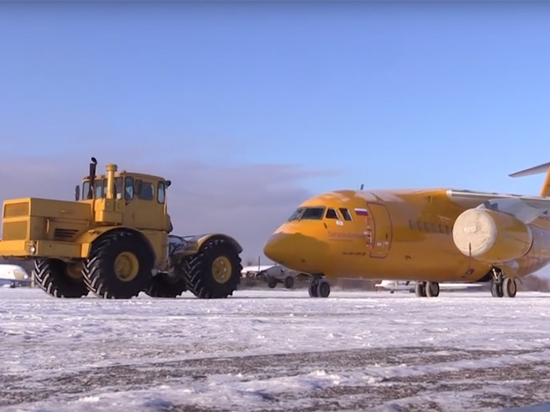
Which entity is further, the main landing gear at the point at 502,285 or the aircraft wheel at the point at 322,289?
the main landing gear at the point at 502,285

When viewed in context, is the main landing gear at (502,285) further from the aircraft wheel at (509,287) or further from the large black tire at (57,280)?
the large black tire at (57,280)

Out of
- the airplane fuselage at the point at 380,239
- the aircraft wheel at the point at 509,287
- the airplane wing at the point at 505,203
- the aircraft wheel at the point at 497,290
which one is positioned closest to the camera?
the airplane fuselage at the point at 380,239

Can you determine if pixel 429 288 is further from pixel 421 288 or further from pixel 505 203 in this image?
pixel 505 203

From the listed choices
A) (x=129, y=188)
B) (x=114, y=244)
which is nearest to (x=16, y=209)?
(x=114, y=244)

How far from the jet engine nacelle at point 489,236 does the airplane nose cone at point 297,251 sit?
13.6ft

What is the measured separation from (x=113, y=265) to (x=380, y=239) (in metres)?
8.35

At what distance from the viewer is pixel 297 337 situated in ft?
24.7

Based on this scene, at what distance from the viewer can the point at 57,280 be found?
17203mm

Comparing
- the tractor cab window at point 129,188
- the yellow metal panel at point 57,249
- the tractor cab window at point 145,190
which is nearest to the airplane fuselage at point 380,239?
the tractor cab window at point 145,190

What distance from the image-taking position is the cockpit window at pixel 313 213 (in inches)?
809

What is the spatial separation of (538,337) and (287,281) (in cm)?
2557

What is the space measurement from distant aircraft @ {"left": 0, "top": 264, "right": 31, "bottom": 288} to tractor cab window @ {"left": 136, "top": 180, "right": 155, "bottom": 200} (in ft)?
137

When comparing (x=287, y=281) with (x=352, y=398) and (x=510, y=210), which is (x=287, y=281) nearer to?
(x=510, y=210)

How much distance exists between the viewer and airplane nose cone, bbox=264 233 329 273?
19.7m
